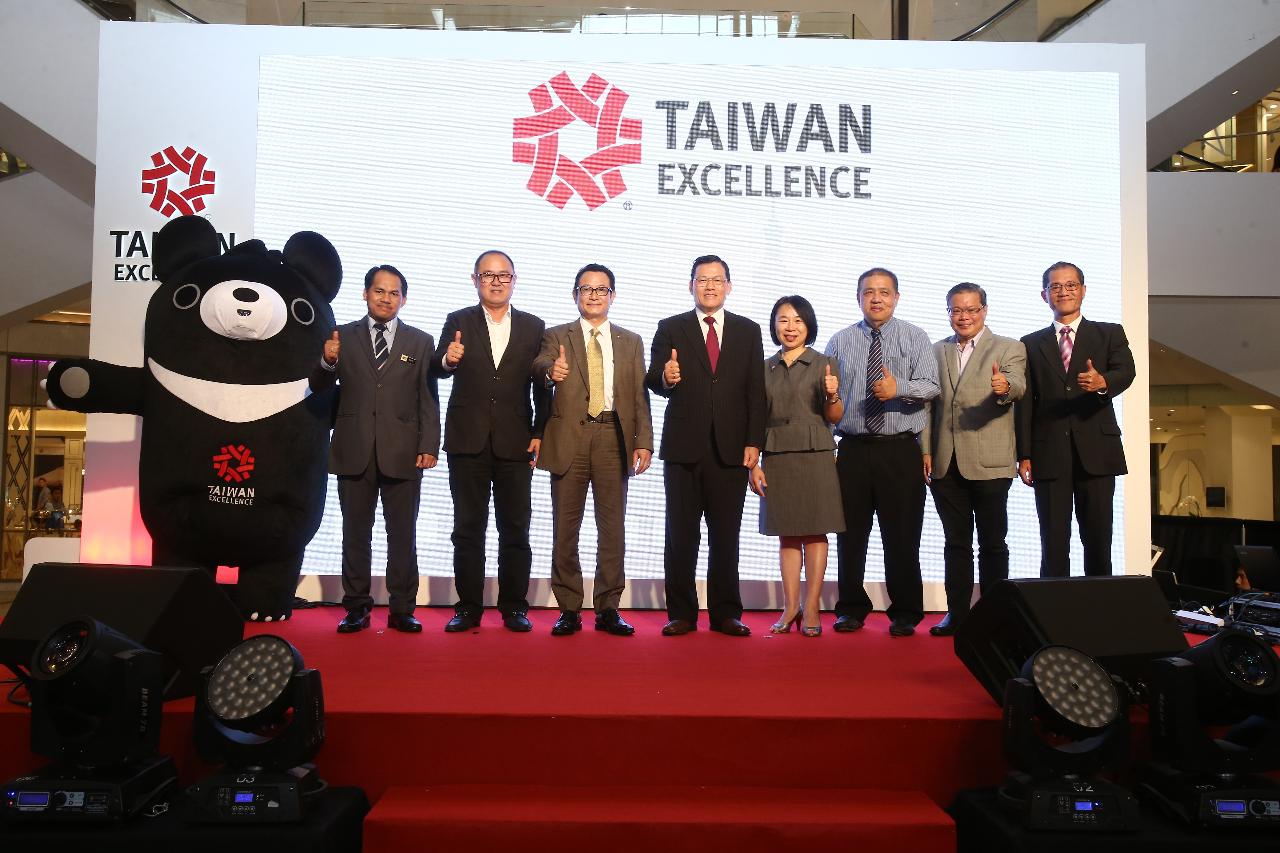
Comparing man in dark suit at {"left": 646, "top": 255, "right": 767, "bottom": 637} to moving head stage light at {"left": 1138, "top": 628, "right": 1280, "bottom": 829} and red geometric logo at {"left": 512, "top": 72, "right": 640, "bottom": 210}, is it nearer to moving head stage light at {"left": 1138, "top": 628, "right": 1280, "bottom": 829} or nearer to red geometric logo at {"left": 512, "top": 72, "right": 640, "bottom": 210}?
red geometric logo at {"left": 512, "top": 72, "right": 640, "bottom": 210}

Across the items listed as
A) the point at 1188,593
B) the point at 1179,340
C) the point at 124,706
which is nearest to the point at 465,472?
the point at 124,706

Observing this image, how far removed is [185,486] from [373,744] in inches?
64.3

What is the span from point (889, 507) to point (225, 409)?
259 centimetres

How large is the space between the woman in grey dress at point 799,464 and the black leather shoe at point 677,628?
0.34m

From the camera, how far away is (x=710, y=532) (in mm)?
3830

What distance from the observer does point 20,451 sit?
35.0 ft

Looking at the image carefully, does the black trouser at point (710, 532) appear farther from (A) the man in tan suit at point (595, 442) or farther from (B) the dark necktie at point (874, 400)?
(B) the dark necktie at point (874, 400)

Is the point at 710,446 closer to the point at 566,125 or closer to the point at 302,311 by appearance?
the point at 302,311

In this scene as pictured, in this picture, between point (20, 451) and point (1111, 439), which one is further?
point (20, 451)

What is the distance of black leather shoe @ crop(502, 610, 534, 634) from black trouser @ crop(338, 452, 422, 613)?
38cm

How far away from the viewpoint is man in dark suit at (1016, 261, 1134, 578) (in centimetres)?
393

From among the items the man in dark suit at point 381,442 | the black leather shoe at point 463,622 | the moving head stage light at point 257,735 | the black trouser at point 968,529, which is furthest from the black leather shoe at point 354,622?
the black trouser at point 968,529

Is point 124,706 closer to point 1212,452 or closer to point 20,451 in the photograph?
point 20,451

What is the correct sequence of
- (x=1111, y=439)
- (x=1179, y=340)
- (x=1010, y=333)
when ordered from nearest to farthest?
(x=1111, y=439), (x=1010, y=333), (x=1179, y=340)
